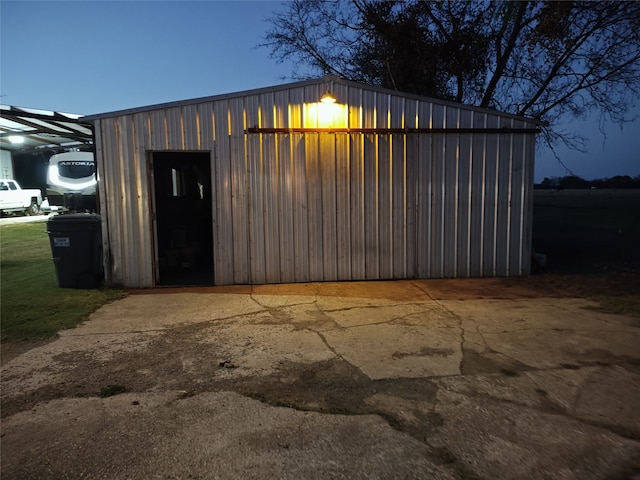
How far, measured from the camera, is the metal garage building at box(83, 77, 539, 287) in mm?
7469

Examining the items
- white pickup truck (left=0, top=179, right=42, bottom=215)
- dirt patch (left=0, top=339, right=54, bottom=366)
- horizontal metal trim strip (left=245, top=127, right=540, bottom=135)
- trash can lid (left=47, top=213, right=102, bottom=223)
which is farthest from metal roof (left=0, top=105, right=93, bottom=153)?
white pickup truck (left=0, top=179, right=42, bottom=215)

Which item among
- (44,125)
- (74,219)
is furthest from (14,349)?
(44,125)

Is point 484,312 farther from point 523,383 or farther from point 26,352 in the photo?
point 26,352

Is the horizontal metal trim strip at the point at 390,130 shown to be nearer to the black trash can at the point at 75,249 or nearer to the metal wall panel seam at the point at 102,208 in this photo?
the metal wall panel seam at the point at 102,208

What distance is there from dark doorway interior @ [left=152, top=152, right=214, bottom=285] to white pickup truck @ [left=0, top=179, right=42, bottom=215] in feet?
51.3

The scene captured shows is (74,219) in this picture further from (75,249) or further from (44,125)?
(44,125)

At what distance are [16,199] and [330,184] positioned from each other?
2168 cm

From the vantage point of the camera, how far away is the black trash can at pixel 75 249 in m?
7.38

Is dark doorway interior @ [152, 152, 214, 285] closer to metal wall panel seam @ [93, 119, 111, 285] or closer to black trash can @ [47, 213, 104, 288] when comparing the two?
metal wall panel seam @ [93, 119, 111, 285]

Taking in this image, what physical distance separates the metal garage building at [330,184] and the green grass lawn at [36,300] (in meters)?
0.94

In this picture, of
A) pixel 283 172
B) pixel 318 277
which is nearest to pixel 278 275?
pixel 318 277

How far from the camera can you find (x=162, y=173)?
10273 millimetres

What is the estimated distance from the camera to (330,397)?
11.5 feet

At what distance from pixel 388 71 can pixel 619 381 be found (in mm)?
11711
